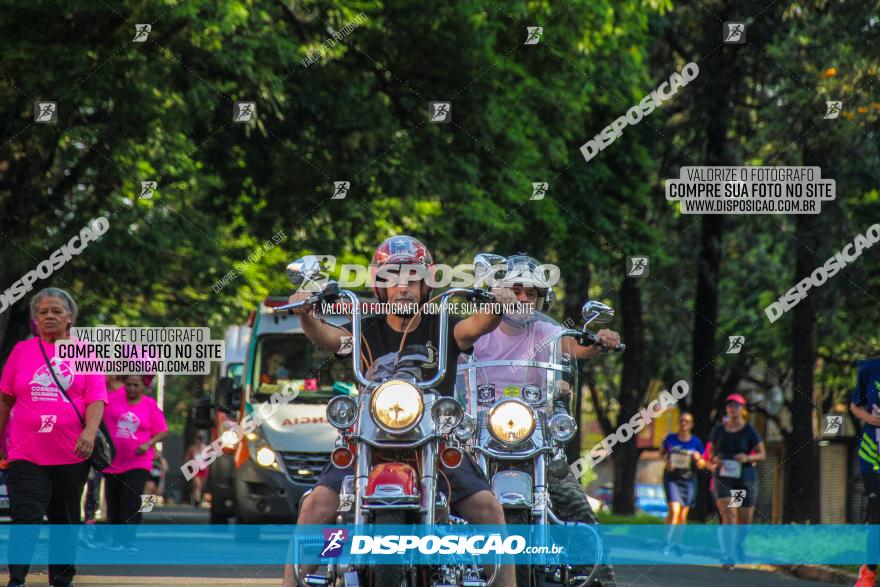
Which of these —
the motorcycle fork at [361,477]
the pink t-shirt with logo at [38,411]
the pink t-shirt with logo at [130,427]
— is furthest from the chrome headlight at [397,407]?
the pink t-shirt with logo at [130,427]

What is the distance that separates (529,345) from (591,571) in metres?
1.23

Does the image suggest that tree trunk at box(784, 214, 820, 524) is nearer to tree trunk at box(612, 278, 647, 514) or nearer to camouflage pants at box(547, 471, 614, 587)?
tree trunk at box(612, 278, 647, 514)

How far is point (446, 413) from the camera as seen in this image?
6703 millimetres

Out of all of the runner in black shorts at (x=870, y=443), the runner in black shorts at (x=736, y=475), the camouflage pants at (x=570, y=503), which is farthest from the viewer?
the runner in black shorts at (x=736, y=475)

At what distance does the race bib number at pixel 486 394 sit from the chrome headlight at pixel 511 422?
92 cm

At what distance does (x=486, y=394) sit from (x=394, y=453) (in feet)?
7.33

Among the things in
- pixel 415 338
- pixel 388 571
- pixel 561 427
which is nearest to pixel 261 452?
pixel 561 427

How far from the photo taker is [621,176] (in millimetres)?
26172

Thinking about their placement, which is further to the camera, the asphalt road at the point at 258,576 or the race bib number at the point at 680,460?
the race bib number at the point at 680,460

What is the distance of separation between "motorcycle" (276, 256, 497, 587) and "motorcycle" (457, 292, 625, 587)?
344 millimetres

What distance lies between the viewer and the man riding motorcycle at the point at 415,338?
693 cm

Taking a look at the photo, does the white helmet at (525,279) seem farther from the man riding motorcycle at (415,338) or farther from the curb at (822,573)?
the curb at (822,573)

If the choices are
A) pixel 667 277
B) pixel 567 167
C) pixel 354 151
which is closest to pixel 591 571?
pixel 354 151

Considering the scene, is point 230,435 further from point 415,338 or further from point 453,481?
point 453,481
